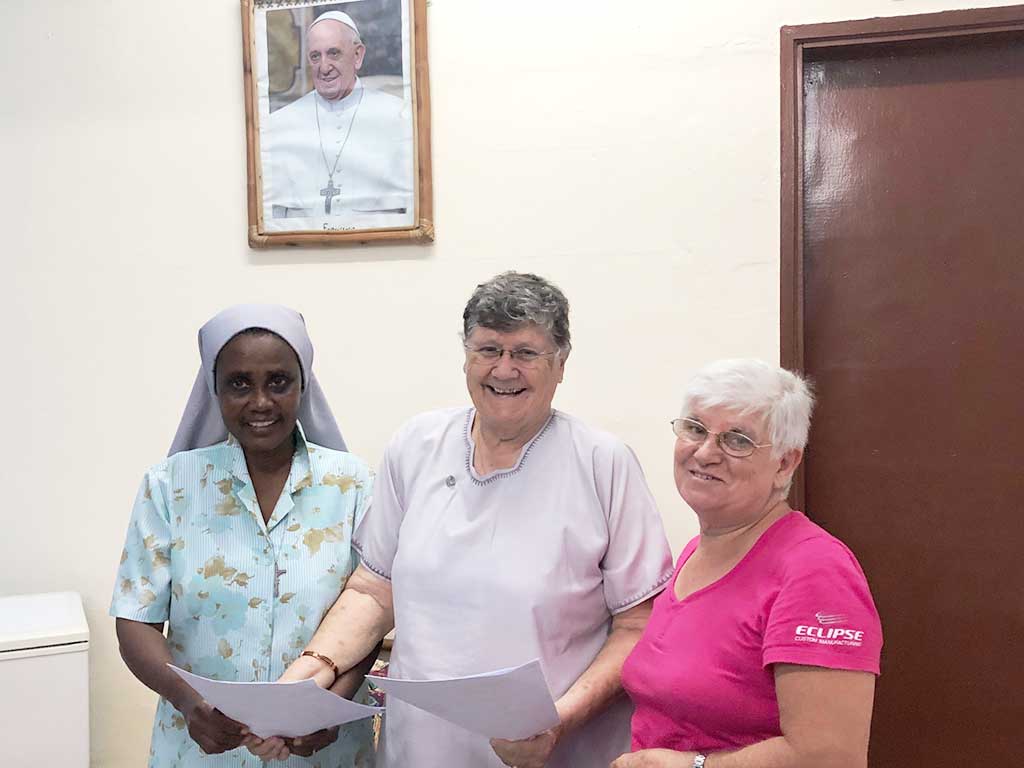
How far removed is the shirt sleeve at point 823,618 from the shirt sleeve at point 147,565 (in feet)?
3.34

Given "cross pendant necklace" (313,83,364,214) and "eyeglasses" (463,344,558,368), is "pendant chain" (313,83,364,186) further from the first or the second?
"eyeglasses" (463,344,558,368)

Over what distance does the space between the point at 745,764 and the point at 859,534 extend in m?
1.29

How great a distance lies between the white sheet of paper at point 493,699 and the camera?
1.33m

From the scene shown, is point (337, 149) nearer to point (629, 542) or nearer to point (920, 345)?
point (629, 542)

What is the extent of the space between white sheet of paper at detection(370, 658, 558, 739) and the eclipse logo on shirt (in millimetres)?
343

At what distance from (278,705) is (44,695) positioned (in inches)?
41.6

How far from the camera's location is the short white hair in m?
1.42

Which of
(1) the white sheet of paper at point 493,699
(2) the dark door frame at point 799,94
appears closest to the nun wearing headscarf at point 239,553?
(1) the white sheet of paper at point 493,699

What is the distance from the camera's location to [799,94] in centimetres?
237

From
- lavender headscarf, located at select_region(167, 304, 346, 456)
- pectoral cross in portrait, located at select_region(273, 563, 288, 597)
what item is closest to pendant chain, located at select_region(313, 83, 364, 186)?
lavender headscarf, located at select_region(167, 304, 346, 456)

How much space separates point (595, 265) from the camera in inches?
97.6

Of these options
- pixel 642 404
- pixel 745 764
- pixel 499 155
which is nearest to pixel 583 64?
pixel 499 155

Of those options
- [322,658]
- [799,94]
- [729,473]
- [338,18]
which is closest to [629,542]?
[729,473]

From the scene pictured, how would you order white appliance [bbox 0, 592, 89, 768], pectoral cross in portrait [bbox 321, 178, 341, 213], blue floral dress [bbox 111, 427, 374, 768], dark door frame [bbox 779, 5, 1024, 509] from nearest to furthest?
blue floral dress [bbox 111, 427, 374, 768], white appliance [bbox 0, 592, 89, 768], dark door frame [bbox 779, 5, 1024, 509], pectoral cross in portrait [bbox 321, 178, 341, 213]
